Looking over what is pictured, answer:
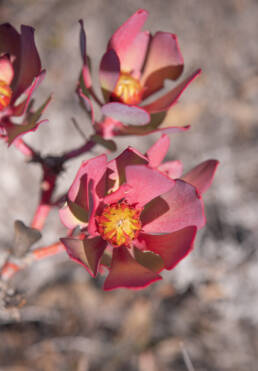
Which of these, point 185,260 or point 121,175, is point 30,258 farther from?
point 185,260

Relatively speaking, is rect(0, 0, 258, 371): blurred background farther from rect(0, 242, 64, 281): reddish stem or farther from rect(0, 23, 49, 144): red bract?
rect(0, 23, 49, 144): red bract

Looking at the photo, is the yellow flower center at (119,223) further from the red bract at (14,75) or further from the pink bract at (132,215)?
the red bract at (14,75)

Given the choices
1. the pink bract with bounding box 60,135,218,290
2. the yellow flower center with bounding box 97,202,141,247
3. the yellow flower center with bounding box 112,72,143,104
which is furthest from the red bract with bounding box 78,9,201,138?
the yellow flower center with bounding box 97,202,141,247

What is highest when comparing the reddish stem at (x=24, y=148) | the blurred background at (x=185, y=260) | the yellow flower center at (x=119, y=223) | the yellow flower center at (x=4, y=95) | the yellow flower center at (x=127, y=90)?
the yellow flower center at (x=4, y=95)

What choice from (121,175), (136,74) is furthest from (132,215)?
(136,74)

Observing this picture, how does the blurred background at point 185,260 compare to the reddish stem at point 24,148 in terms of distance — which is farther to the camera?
the blurred background at point 185,260

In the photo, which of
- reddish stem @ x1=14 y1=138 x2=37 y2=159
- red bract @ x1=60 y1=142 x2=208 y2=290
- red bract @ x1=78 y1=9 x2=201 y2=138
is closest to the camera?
red bract @ x1=60 y1=142 x2=208 y2=290

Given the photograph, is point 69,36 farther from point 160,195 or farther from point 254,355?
point 254,355

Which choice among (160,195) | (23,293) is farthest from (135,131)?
(23,293)

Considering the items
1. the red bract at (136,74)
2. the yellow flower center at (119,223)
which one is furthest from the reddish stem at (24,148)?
the yellow flower center at (119,223)
